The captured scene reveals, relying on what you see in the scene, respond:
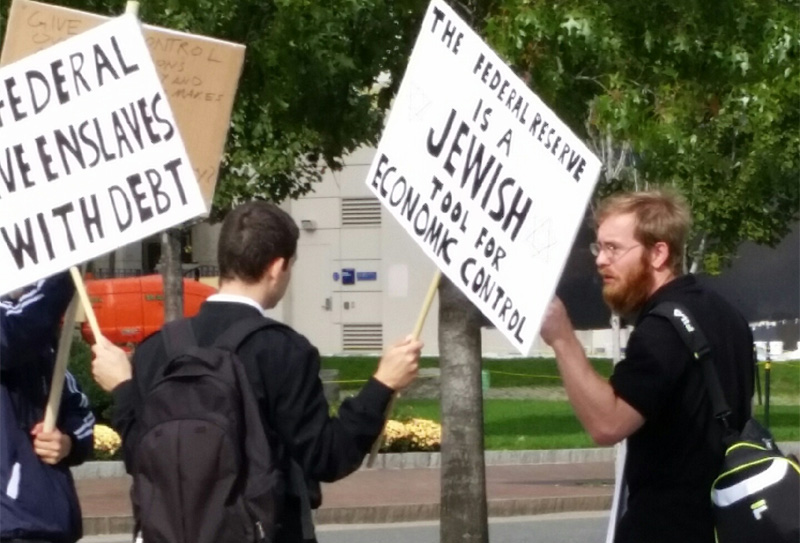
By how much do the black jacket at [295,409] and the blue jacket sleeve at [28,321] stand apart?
407 mm

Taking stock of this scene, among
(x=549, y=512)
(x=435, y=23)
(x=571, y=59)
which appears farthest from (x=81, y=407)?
(x=549, y=512)


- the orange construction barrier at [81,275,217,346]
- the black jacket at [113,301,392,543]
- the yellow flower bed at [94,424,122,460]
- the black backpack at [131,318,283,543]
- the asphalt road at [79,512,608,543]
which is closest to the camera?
the black backpack at [131,318,283,543]

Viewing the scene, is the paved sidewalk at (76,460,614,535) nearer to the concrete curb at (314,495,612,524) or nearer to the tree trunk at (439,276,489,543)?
the concrete curb at (314,495,612,524)

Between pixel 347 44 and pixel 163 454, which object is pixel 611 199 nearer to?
pixel 163 454

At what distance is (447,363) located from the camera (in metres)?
9.60

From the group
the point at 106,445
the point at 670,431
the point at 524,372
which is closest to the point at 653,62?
the point at 670,431

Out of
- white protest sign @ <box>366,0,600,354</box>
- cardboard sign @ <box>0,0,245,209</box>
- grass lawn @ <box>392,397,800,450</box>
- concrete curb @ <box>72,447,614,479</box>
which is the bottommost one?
grass lawn @ <box>392,397,800,450</box>

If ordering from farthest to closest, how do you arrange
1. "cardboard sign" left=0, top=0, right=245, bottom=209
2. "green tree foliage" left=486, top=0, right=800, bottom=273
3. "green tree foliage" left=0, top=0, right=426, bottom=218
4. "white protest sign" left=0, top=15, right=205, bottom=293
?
"green tree foliage" left=0, top=0, right=426, bottom=218 < "green tree foliage" left=486, top=0, right=800, bottom=273 < "cardboard sign" left=0, top=0, right=245, bottom=209 < "white protest sign" left=0, top=15, right=205, bottom=293

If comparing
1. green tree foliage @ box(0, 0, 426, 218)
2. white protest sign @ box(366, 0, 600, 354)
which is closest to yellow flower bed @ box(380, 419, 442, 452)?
green tree foliage @ box(0, 0, 426, 218)

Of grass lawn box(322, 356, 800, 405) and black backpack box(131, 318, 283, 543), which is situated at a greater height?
black backpack box(131, 318, 283, 543)

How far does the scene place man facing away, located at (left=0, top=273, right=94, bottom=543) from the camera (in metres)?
4.07

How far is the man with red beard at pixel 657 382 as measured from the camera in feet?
12.6

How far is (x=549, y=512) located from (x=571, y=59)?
6.22 metres

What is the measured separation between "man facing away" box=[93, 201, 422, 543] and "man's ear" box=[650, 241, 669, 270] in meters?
0.63
